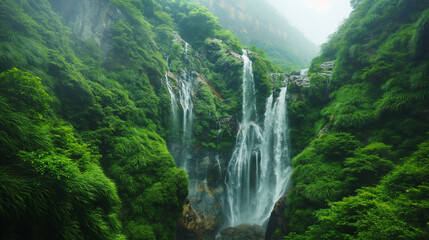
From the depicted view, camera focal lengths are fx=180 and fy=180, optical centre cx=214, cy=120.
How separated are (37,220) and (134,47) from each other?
496 inches

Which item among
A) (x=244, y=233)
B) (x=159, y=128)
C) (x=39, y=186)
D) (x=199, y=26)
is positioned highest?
(x=199, y=26)

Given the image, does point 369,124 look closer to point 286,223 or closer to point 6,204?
point 286,223

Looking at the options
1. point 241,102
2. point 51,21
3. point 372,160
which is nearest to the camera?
point 372,160

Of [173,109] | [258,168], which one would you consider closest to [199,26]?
[173,109]

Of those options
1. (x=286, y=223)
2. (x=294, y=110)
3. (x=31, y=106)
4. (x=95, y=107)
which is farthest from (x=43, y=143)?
(x=294, y=110)

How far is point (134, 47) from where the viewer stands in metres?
13.4

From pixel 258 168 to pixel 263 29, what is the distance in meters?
53.3

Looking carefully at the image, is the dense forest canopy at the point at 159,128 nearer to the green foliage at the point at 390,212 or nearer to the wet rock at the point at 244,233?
the green foliage at the point at 390,212

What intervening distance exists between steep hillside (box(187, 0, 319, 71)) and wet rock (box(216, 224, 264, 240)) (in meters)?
38.1

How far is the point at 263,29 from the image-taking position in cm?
5609

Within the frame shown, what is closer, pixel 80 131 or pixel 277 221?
pixel 80 131

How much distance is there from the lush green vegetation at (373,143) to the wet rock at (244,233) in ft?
10.3

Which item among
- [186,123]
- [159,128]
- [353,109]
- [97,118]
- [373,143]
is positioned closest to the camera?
[373,143]

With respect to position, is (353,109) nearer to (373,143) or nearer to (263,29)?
(373,143)
